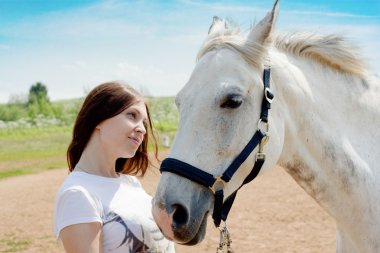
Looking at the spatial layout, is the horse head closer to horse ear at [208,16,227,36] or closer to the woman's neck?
horse ear at [208,16,227,36]

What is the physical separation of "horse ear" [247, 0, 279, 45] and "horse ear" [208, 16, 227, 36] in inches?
8.6

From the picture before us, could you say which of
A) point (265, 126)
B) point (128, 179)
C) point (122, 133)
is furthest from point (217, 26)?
point (128, 179)

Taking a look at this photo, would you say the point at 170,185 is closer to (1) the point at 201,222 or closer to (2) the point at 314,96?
(1) the point at 201,222

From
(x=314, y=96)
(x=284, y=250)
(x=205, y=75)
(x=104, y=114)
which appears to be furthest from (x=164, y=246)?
(x=284, y=250)

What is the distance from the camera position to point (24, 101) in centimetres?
7519

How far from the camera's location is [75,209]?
7.57 ft

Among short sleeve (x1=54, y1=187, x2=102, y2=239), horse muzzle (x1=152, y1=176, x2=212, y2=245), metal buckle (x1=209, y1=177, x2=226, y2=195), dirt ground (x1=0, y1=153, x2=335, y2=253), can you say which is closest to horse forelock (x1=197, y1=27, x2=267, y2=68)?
metal buckle (x1=209, y1=177, x2=226, y2=195)

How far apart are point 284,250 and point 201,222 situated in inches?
248

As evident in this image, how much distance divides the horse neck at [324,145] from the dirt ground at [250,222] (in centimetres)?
568

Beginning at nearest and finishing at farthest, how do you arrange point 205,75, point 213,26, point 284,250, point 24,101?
point 205,75 → point 213,26 → point 284,250 → point 24,101

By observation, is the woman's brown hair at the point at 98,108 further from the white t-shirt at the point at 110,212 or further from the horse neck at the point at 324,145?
the horse neck at the point at 324,145

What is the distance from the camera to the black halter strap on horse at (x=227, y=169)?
219 cm

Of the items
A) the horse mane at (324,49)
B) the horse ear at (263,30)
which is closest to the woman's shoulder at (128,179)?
the horse mane at (324,49)

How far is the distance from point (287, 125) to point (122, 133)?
0.94 metres
